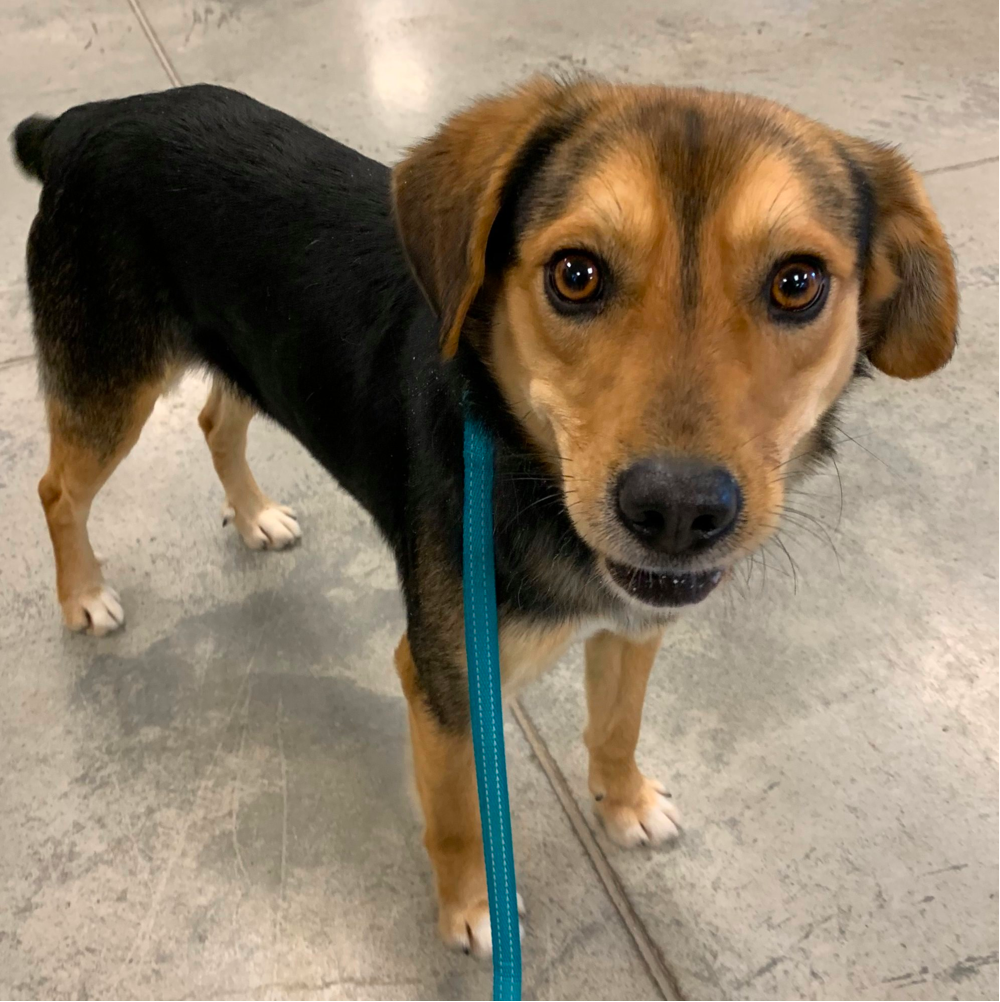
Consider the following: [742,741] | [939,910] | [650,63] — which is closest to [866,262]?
[742,741]

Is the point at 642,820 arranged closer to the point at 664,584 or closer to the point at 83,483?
the point at 664,584

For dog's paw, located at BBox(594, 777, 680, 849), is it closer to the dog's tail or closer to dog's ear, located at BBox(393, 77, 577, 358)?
dog's ear, located at BBox(393, 77, 577, 358)

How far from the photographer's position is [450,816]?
66.2 inches

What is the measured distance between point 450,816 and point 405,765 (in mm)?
390

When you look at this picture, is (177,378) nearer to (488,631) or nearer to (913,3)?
(488,631)

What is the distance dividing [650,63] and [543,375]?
3.40 m

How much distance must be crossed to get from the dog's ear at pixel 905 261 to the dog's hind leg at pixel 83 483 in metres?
1.45

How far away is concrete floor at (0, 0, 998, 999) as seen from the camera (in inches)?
70.2

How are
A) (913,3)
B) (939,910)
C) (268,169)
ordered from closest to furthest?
(268,169), (939,910), (913,3)

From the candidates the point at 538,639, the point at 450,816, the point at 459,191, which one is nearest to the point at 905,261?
the point at 459,191

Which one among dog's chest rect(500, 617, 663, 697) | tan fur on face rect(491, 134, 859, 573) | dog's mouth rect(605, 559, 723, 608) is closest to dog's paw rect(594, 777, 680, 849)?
dog's chest rect(500, 617, 663, 697)

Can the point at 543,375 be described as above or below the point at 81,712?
above

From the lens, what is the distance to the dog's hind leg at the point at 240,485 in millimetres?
2316

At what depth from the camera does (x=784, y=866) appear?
1.89 meters
